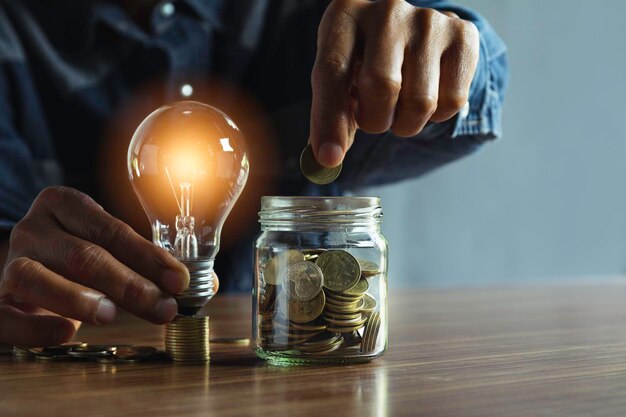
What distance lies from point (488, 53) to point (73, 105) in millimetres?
762

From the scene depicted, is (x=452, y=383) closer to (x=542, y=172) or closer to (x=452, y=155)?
(x=452, y=155)

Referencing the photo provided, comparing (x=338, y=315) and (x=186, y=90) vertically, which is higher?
(x=186, y=90)

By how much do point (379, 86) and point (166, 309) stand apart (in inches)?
10.5

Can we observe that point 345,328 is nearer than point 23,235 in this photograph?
Yes

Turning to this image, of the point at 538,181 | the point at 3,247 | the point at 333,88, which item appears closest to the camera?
the point at 333,88

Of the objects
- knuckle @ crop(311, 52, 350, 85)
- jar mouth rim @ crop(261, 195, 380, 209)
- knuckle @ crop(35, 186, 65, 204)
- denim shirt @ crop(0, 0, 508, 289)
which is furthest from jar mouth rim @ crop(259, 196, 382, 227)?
denim shirt @ crop(0, 0, 508, 289)

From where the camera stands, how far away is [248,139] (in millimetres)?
1573

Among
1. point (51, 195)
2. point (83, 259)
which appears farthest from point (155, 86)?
point (83, 259)

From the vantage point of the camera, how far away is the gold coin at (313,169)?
74 centimetres

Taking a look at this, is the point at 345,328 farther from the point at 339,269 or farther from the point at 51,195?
the point at 51,195

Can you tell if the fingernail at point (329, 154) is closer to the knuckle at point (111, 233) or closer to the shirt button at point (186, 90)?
the knuckle at point (111, 233)

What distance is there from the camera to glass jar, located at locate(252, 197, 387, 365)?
26.4 inches

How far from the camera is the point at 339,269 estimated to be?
2.21ft

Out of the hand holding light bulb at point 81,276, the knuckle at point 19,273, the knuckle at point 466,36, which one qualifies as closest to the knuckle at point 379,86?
the knuckle at point 466,36
